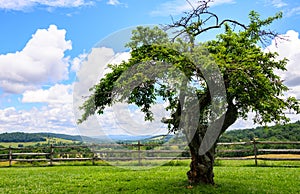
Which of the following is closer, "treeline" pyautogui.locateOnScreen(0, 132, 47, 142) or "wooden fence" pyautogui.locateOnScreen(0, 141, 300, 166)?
"wooden fence" pyautogui.locateOnScreen(0, 141, 300, 166)

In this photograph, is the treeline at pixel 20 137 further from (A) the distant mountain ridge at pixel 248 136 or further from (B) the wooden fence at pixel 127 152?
(B) the wooden fence at pixel 127 152

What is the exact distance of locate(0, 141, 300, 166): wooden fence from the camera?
835 inches

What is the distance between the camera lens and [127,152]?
23.6 m

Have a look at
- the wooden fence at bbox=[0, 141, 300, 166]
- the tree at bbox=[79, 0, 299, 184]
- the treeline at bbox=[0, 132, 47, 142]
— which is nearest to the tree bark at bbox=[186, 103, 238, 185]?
the tree at bbox=[79, 0, 299, 184]

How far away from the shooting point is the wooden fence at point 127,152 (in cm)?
2120

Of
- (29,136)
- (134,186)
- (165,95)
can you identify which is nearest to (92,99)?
(165,95)

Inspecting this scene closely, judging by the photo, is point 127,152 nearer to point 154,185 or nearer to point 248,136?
point 248,136

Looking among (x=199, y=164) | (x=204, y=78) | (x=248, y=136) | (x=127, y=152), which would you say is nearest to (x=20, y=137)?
(x=127, y=152)

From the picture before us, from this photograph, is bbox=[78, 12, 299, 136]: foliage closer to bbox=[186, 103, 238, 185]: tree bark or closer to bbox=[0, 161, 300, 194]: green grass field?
bbox=[186, 103, 238, 185]: tree bark

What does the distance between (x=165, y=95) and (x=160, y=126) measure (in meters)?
1.33

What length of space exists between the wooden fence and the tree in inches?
346

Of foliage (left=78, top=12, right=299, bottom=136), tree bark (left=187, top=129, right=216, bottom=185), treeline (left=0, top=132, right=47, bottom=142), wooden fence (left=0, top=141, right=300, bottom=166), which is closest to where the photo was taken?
foliage (left=78, top=12, right=299, bottom=136)

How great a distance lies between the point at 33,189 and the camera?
12133 mm

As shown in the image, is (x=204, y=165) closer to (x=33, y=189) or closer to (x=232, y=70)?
(x=232, y=70)
